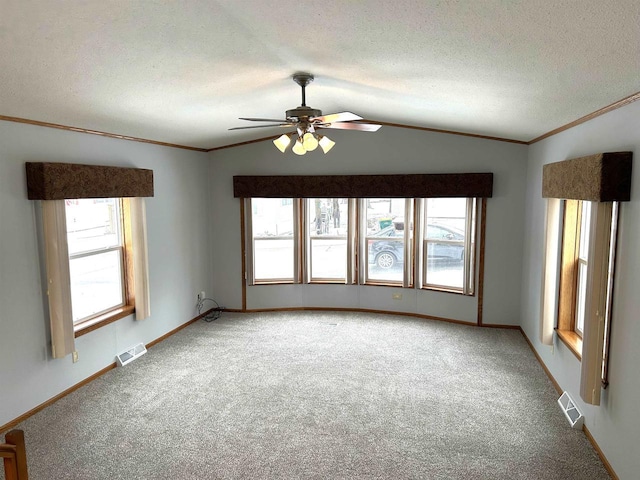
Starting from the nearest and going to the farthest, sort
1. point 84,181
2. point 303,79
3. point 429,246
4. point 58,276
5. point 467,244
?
point 303,79 < point 58,276 < point 84,181 < point 467,244 < point 429,246

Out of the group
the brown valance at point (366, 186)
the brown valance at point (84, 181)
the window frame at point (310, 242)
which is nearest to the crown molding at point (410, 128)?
the brown valance at point (84, 181)

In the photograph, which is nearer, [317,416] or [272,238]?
[317,416]

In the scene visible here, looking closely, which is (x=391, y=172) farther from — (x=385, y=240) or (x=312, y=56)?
(x=312, y=56)

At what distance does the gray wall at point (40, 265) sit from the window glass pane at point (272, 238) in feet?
2.65

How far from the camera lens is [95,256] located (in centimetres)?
451

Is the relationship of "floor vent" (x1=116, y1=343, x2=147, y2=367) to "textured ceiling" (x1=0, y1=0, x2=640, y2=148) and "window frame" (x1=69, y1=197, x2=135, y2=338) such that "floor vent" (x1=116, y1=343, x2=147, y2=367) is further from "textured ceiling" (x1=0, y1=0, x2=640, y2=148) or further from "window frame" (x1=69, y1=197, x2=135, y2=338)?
"textured ceiling" (x1=0, y1=0, x2=640, y2=148)

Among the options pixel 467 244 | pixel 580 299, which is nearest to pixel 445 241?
pixel 467 244

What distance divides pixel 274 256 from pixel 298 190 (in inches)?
43.1

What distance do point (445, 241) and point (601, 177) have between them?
3311 millimetres

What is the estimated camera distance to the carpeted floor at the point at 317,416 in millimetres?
2984

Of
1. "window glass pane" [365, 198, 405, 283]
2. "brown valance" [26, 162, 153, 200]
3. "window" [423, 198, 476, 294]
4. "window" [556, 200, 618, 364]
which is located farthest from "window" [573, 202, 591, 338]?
"brown valance" [26, 162, 153, 200]

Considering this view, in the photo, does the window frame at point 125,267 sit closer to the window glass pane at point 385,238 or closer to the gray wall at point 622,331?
the window glass pane at point 385,238

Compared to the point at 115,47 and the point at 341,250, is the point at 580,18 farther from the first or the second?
the point at 341,250

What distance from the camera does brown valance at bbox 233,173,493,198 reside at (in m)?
5.66
